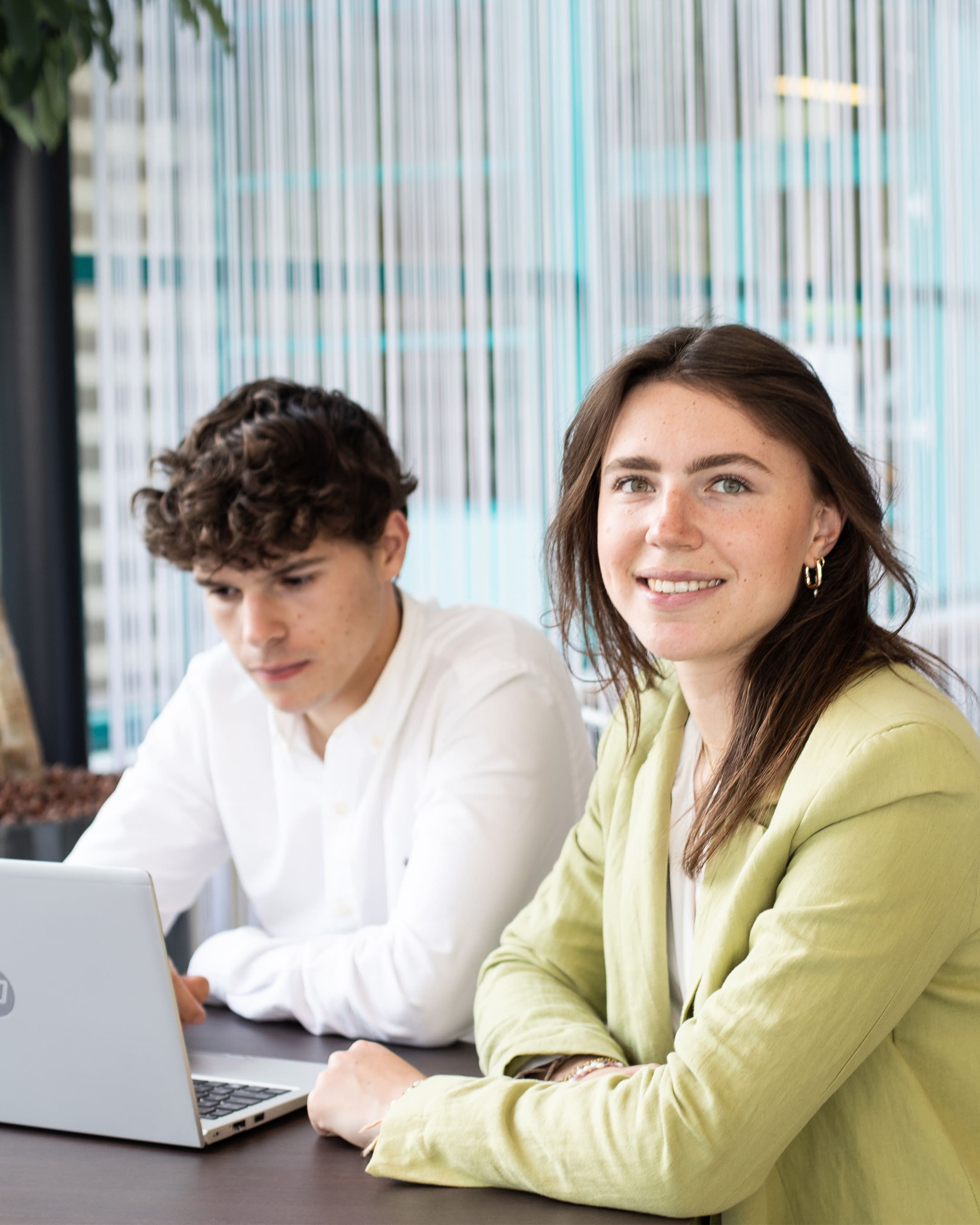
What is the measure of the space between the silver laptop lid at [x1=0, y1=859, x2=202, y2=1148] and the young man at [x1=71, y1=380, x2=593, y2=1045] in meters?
0.37

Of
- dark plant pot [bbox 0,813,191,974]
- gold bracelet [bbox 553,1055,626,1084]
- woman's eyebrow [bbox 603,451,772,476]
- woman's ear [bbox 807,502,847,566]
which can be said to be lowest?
dark plant pot [bbox 0,813,191,974]

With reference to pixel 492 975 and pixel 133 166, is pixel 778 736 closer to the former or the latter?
pixel 492 975

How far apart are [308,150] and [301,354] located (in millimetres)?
578

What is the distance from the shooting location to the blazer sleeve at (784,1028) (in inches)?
42.6

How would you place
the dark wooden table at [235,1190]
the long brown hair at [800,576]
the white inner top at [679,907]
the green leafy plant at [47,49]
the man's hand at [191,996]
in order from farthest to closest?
the green leafy plant at [47,49] < the man's hand at [191,996] < the white inner top at [679,907] < the long brown hair at [800,576] < the dark wooden table at [235,1190]

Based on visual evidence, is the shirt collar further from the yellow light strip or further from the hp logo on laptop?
the yellow light strip

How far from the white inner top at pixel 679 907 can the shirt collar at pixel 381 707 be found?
53 centimetres

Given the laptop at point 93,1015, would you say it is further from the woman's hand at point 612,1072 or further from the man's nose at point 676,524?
the man's nose at point 676,524

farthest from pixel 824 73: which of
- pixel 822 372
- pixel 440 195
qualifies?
pixel 440 195

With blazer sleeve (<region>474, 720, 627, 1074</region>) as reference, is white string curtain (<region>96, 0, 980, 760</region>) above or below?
above

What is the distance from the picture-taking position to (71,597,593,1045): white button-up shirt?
1.58 meters

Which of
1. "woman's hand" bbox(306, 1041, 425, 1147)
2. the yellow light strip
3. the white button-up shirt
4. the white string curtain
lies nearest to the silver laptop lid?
"woman's hand" bbox(306, 1041, 425, 1147)

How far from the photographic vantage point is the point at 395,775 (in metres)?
1.85

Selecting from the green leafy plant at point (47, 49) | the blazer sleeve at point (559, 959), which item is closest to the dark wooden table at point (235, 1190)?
the blazer sleeve at point (559, 959)
